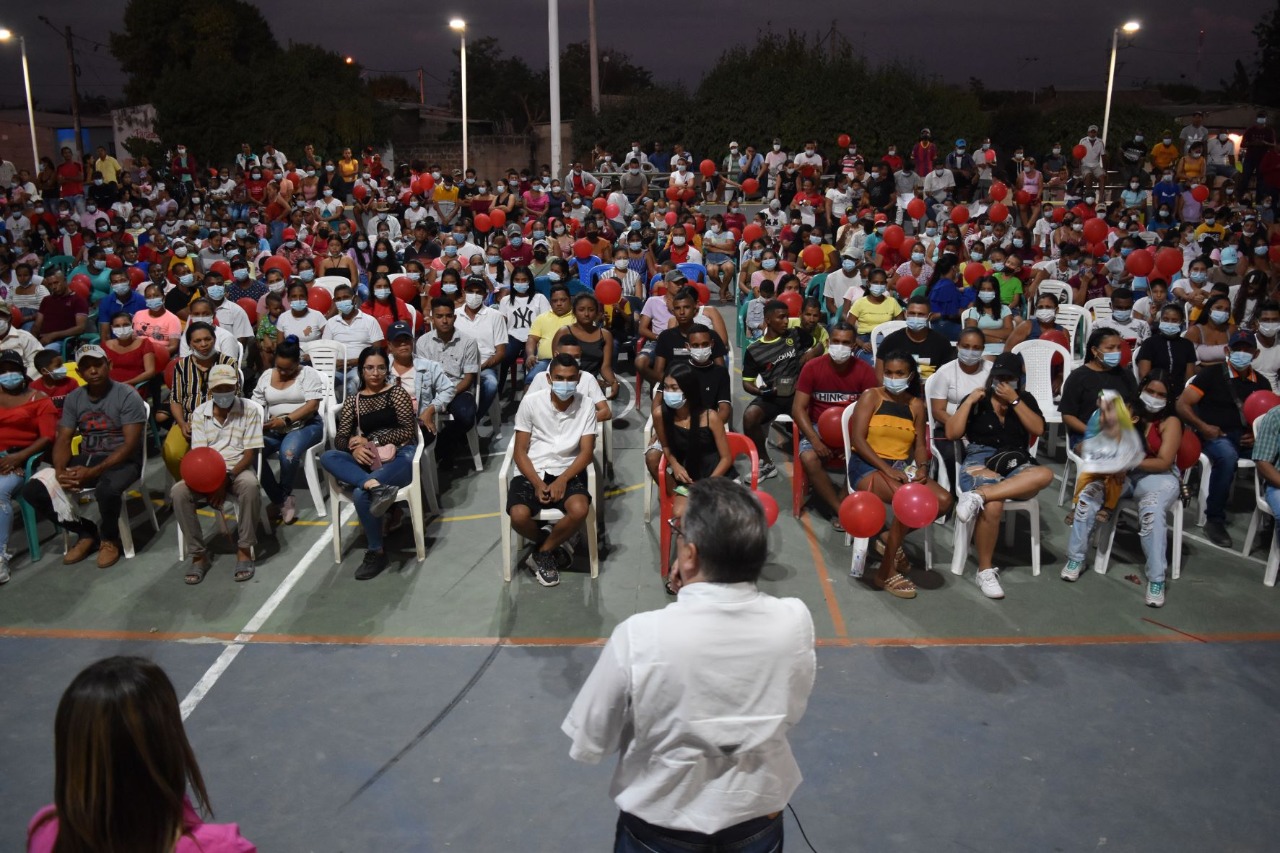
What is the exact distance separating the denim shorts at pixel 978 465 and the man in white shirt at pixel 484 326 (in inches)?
160

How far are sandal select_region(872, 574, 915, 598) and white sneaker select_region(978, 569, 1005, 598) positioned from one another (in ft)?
1.37

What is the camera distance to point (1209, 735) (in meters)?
4.72

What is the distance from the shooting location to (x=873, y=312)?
9836mm

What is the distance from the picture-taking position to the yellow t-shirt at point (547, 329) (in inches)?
Result: 357

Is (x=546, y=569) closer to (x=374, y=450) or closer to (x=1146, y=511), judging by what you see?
(x=374, y=450)

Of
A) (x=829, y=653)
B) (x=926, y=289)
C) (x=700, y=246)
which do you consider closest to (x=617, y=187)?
(x=700, y=246)

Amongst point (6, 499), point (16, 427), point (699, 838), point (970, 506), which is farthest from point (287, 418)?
point (699, 838)

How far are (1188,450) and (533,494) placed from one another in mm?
4213

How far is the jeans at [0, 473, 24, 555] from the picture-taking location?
669 cm

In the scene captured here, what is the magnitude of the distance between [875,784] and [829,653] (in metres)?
1.17

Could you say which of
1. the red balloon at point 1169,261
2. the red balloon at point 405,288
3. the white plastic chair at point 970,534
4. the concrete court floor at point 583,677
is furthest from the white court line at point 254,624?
the red balloon at point 1169,261

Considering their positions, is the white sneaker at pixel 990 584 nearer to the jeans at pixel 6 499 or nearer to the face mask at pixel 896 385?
the face mask at pixel 896 385

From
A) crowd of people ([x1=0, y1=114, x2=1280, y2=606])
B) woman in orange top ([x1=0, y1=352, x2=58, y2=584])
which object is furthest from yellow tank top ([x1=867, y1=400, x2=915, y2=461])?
woman in orange top ([x1=0, y1=352, x2=58, y2=584])

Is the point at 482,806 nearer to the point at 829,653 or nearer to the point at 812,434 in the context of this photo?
the point at 829,653
